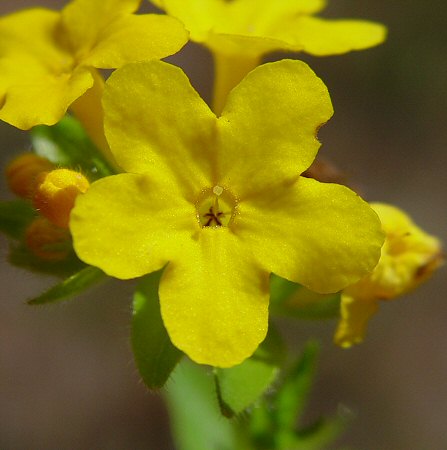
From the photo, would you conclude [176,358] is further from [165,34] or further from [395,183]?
[395,183]

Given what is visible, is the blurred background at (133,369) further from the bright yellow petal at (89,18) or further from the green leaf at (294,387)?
the bright yellow petal at (89,18)

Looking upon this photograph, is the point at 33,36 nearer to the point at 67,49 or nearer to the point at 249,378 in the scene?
the point at 67,49

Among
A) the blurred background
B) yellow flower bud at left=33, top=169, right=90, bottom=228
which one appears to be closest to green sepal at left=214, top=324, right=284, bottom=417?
yellow flower bud at left=33, top=169, right=90, bottom=228

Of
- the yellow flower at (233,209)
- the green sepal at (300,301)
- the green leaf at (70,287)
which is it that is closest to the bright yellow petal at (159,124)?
the yellow flower at (233,209)

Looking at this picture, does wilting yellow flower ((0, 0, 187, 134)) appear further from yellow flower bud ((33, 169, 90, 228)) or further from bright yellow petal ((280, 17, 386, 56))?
bright yellow petal ((280, 17, 386, 56))

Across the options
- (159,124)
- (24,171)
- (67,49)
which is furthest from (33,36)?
(159,124)
